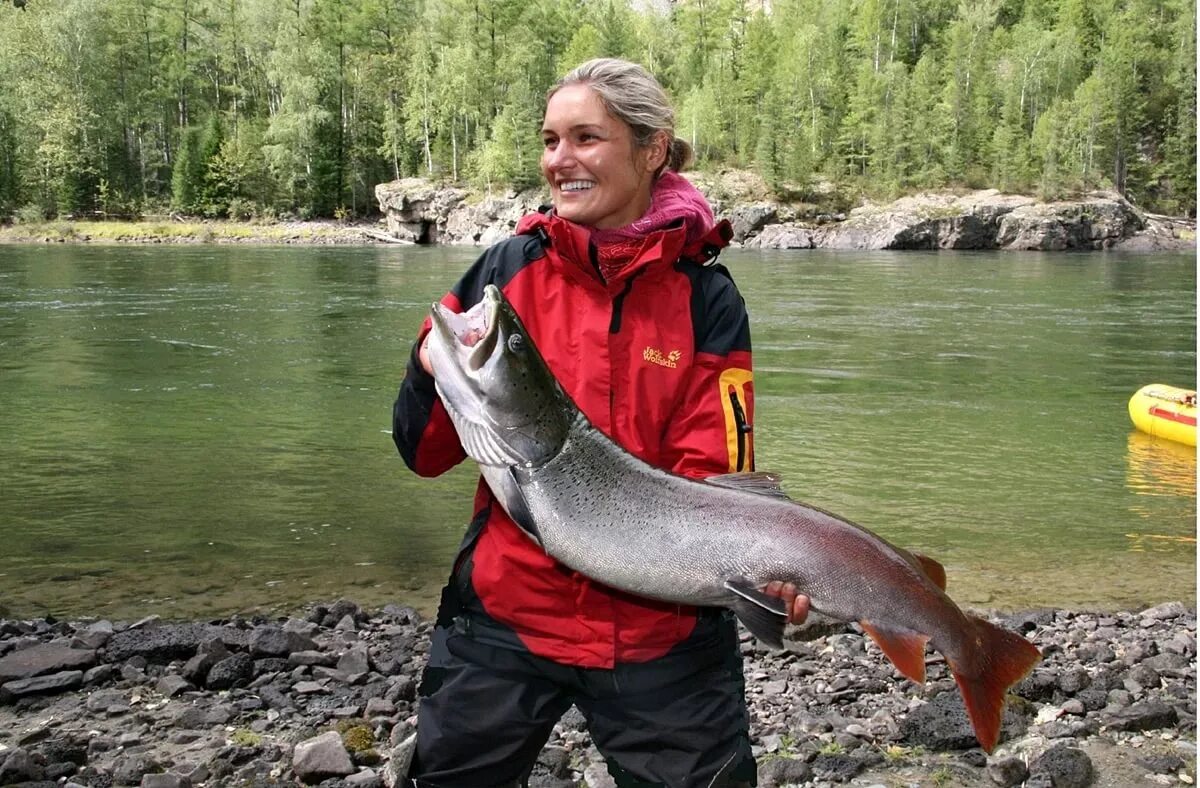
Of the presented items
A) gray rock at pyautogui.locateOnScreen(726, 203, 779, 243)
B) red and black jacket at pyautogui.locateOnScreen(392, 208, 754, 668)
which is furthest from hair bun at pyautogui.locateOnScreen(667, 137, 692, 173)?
gray rock at pyautogui.locateOnScreen(726, 203, 779, 243)

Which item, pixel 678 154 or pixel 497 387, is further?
pixel 678 154

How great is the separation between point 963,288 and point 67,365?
28.0m

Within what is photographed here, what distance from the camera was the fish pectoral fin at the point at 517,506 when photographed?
2629mm

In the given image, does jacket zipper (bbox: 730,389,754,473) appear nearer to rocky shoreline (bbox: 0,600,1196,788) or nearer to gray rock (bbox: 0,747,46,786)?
rocky shoreline (bbox: 0,600,1196,788)

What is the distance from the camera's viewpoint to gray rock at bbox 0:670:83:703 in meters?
5.03

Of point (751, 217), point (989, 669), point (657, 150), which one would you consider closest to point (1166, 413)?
point (989, 669)

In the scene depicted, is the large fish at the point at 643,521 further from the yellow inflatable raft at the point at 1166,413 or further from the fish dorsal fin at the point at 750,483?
the yellow inflatable raft at the point at 1166,413

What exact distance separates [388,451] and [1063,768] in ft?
30.1

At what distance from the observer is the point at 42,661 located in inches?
212

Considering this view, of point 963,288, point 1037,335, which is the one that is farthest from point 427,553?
point 963,288

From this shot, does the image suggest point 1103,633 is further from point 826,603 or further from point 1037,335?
point 1037,335

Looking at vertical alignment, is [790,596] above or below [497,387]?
below

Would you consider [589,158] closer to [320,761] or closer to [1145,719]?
[320,761]

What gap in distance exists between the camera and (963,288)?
36.0 m
